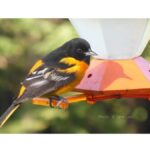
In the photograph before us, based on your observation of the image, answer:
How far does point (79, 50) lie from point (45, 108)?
1.93 ft

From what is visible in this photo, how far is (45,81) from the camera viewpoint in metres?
4.19

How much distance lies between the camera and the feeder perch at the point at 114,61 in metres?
4.19

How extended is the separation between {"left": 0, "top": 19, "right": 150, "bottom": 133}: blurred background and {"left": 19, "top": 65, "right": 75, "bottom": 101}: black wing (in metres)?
0.28

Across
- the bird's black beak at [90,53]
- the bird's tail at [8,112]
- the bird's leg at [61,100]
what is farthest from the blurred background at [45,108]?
the bird's leg at [61,100]

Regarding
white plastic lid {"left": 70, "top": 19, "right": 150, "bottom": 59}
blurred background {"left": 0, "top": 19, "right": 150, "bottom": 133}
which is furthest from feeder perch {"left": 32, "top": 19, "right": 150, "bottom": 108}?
blurred background {"left": 0, "top": 19, "right": 150, "bottom": 133}

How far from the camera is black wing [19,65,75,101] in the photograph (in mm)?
4160

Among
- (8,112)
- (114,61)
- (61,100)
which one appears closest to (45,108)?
(8,112)

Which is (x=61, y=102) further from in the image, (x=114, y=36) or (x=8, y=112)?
(x=114, y=36)

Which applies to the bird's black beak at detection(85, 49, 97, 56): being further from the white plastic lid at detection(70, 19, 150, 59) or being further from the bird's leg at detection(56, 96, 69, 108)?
the bird's leg at detection(56, 96, 69, 108)

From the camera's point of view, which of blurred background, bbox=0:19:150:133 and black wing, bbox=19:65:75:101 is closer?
black wing, bbox=19:65:75:101

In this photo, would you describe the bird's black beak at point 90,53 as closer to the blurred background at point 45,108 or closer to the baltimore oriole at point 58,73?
the baltimore oriole at point 58,73

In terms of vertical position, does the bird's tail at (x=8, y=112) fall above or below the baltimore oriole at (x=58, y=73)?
below
